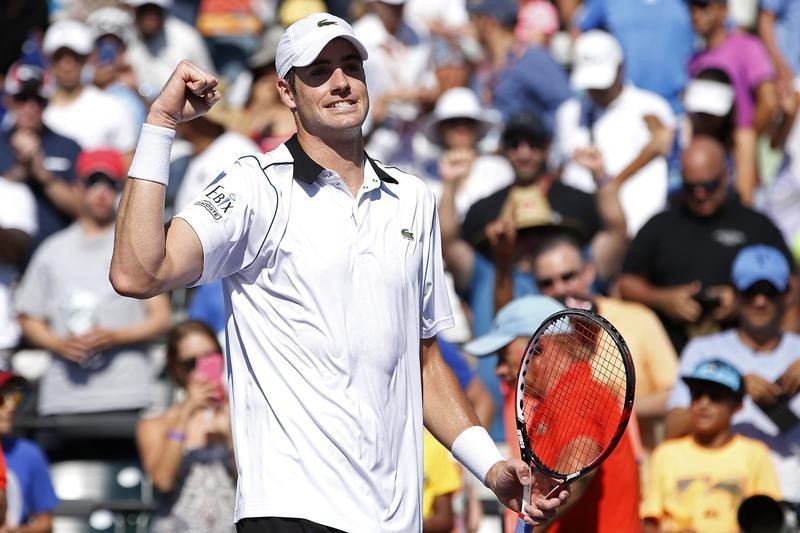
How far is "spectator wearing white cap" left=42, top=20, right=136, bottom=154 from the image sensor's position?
11406mm

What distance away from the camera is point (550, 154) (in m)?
10.9

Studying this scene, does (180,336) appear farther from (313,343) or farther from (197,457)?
(313,343)

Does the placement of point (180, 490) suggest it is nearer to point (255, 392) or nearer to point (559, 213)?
point (559, 213)

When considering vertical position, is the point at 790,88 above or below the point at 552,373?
above

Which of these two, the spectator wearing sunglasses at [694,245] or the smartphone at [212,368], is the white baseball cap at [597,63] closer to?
the spectator wearing sunglasses at [694,245]

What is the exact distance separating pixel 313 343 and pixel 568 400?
1.13 m

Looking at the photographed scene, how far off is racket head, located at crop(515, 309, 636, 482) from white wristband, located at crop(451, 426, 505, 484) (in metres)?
0.11

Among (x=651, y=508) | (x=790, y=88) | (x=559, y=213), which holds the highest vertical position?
(x=790, y=88)

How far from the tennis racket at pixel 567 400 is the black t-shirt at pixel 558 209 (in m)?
4.06

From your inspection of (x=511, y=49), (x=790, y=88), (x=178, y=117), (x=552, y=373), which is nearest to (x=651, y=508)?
(x=552, y=373)

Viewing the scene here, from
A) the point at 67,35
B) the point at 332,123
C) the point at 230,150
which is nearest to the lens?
the point at 332,123

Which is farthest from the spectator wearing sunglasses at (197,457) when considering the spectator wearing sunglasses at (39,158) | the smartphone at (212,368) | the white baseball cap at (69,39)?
the white baseball cap at (69,39)

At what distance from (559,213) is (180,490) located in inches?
117

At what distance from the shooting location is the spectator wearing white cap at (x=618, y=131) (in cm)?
1016
